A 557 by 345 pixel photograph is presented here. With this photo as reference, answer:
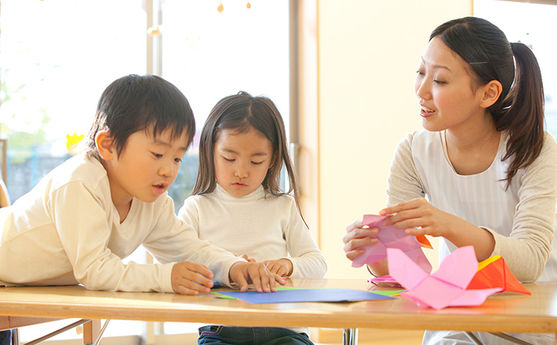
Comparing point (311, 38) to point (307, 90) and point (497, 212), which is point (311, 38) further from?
point (497, 212)

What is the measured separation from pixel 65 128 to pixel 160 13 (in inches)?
32.1

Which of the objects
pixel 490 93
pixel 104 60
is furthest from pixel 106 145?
pixel 104 60

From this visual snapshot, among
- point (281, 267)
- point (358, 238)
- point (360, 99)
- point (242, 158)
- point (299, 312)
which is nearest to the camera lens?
point (299, 312)

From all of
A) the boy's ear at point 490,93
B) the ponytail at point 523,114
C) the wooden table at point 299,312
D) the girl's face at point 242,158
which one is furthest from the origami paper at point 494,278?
the girl's face at point 242,158

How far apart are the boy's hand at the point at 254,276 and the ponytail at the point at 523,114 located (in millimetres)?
651

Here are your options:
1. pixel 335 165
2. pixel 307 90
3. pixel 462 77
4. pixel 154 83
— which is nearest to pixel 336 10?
pixel 307 90

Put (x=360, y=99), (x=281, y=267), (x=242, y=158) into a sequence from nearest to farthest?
(x=281, y=267) → (x=242, y=158) → (x=360, y=99)

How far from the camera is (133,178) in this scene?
1.20 m

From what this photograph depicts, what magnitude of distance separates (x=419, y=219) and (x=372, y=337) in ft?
7.53

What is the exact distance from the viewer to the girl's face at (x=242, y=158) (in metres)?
1.62

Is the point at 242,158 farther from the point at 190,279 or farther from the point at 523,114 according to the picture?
the point at 523,114

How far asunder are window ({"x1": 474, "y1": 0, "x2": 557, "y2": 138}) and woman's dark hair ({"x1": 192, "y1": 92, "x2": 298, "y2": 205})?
2577mm

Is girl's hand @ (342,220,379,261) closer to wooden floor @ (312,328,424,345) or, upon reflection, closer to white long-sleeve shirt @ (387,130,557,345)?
Answer: white long-sleeve shirt @ (387,130,557,345)

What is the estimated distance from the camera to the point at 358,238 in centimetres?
Result: 117
